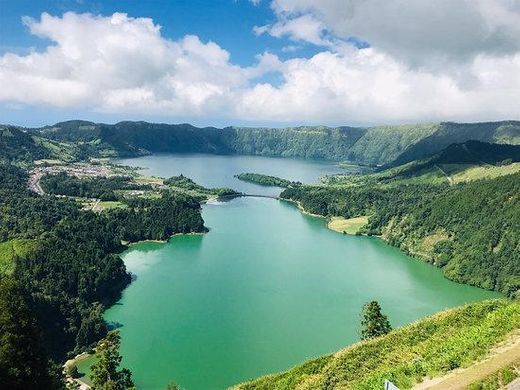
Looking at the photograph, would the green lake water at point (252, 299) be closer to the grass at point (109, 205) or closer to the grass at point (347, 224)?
the grass at point (347, 224)

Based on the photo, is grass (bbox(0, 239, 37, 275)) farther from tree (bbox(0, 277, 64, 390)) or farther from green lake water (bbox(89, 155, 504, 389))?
tree (bbox(0, 277, 64, 390))

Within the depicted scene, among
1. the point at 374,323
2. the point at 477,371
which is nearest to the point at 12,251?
the point at 374,323

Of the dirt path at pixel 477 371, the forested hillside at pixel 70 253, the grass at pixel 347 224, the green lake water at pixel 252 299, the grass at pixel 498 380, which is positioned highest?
the grass at pixel 498 380

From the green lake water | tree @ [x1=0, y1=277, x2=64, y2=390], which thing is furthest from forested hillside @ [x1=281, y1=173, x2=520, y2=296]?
tree @ [x1=0, y1=277, x2=64, y2=390]

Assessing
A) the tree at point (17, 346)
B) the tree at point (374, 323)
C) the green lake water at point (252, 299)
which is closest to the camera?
the tree at point (17, 346)

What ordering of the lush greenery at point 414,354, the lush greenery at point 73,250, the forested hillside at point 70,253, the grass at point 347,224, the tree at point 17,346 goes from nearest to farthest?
the lush greenery at point 414,354 < the tree at point 17,346 < the forested hillside at point 70,253 < the lush greenery at point 73,250 < the grass at point 347,224

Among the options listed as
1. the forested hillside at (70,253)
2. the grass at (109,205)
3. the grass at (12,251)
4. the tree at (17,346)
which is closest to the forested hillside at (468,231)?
the forested hillside at (70,253)

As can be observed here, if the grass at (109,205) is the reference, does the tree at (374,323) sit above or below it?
above

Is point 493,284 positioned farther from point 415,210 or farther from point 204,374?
point 204,374
